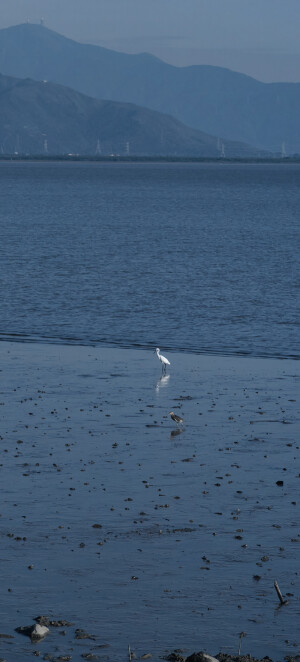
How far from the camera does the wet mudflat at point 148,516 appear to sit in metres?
18.9

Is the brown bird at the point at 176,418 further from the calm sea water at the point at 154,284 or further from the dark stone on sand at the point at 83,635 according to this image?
the calm sea water at the point at 154,284

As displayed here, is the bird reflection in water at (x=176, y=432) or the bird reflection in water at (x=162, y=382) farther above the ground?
the bird reflection in water at (x=162, y=382)

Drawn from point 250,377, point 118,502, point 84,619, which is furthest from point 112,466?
point 250,377

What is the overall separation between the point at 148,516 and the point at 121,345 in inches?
987

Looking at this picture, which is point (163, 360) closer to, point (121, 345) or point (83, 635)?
point (121, 345)

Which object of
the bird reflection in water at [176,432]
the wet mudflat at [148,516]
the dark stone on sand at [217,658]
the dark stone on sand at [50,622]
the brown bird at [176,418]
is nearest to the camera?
the dark stone on sand at [217,658]

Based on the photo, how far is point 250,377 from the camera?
4053 cm

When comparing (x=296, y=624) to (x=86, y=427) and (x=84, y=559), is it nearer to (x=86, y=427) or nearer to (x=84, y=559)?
(x=84, y=559)

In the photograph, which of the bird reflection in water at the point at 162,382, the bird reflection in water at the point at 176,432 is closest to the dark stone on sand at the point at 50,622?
the bird reflection in water at the point at 176,432

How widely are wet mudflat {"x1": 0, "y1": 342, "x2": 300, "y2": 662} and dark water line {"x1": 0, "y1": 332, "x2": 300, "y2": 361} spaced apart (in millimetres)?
7240

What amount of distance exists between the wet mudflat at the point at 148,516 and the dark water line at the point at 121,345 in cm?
724

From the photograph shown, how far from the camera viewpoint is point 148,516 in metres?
24.0

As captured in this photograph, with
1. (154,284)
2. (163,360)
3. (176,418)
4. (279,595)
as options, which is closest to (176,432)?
(176,418)

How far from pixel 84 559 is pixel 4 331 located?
3192 centimetres
